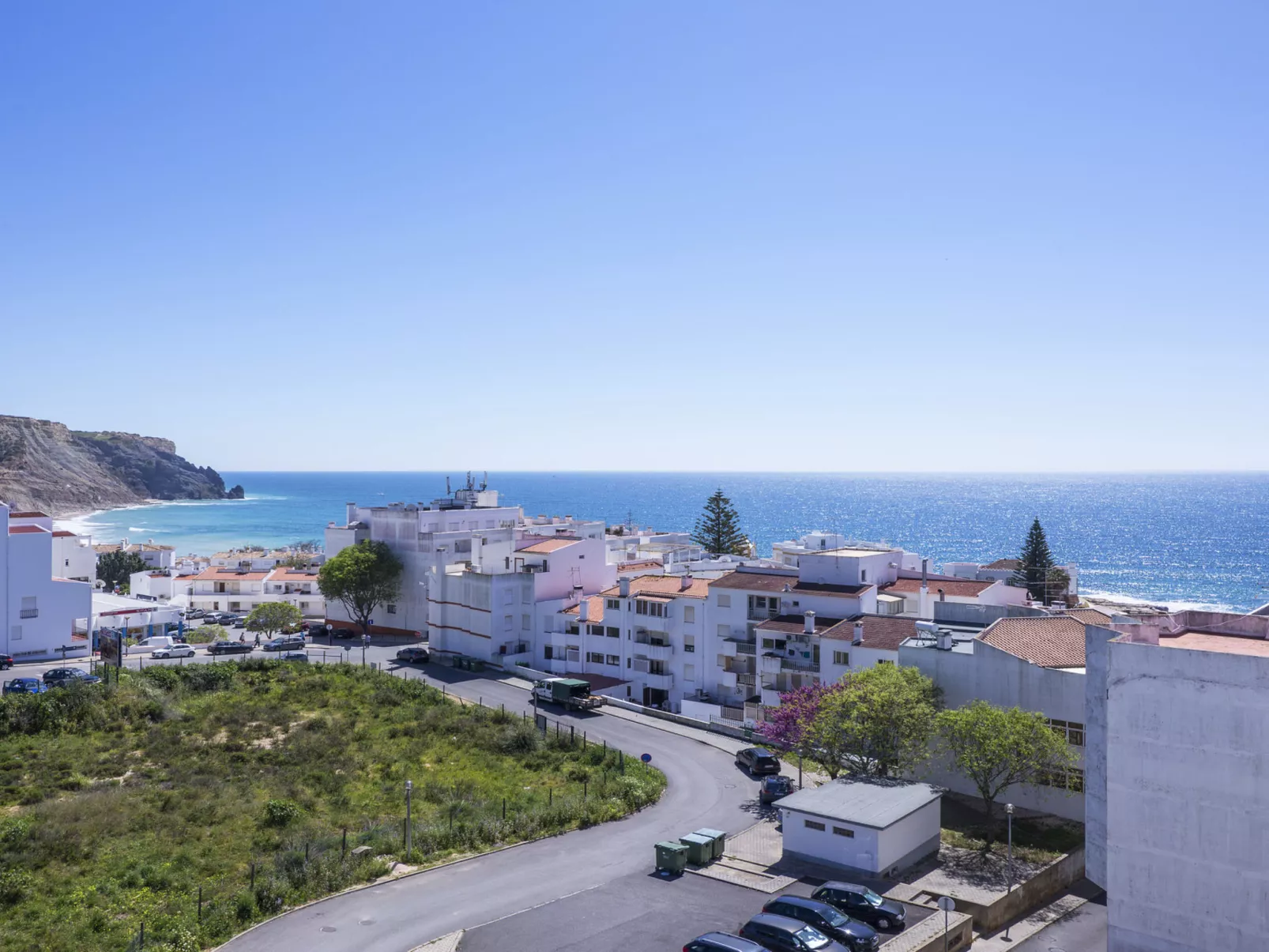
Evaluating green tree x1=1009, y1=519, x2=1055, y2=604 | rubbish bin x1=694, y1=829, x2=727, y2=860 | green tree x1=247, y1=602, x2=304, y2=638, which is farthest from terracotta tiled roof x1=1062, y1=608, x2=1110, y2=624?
green tree x1=247, y1=602, x2=304, y2=638

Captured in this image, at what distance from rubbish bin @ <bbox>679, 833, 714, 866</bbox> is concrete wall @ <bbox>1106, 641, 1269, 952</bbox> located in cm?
1261

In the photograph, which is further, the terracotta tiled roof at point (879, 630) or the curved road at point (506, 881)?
the terracotta tiled roof at point (879, 630)

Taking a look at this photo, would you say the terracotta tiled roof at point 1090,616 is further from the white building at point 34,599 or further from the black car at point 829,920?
the white building at point 34,599

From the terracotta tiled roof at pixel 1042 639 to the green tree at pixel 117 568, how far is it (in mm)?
→ 99961

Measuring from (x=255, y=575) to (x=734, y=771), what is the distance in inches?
2917

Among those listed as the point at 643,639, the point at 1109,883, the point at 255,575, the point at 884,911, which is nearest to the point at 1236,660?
the point at 1109,883

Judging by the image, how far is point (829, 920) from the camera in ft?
86.1

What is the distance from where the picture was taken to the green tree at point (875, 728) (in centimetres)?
3838

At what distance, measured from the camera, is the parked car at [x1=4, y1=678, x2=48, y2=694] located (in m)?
51.8

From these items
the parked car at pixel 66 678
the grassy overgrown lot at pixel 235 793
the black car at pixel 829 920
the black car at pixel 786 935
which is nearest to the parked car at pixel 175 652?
the grassy overgrown lot at pixel 235 793

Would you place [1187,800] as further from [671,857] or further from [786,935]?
[671,857]

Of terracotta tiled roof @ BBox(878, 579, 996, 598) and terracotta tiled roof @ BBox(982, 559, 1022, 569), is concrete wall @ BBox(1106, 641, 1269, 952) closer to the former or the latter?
terracotta tiled roof @ BBox(878, 579, 996, 598)

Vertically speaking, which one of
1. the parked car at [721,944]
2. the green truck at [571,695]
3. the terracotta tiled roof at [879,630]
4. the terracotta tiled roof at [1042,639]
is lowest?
the green truck at [571,695]

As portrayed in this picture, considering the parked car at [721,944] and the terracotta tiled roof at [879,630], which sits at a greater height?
the terracotta tiled roof at [879,630]
